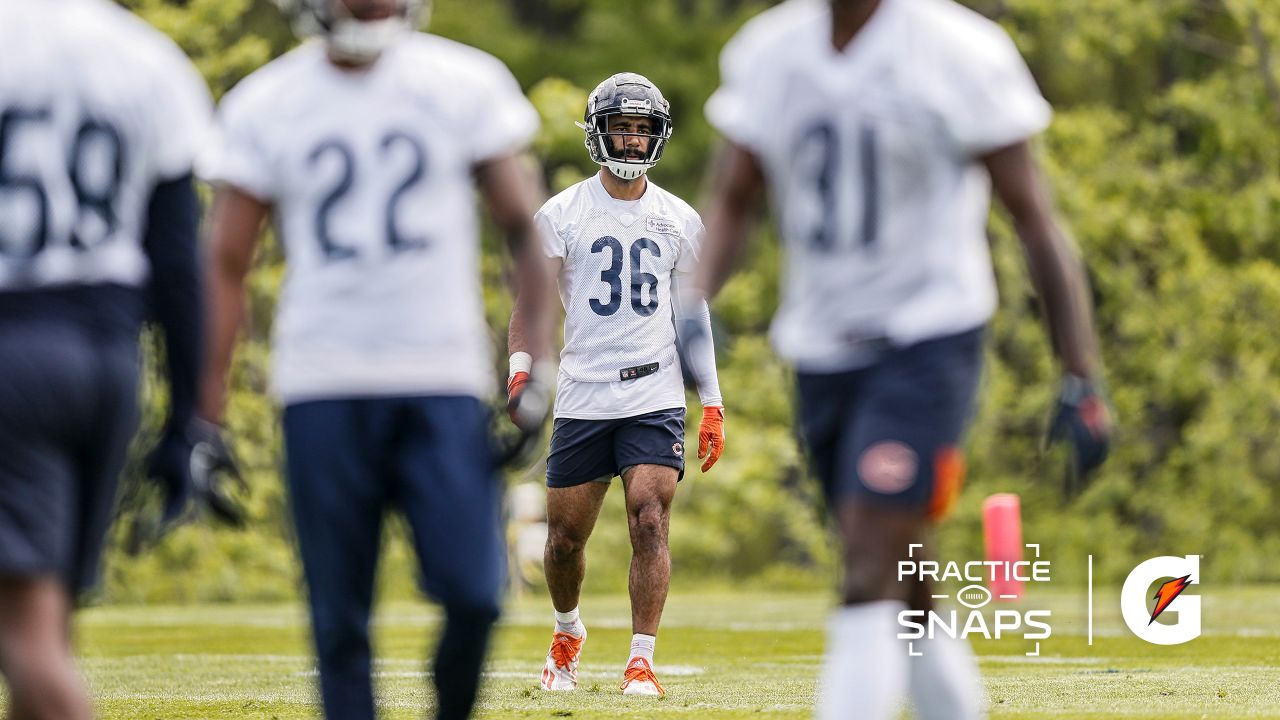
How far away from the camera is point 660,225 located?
8570 millimetres

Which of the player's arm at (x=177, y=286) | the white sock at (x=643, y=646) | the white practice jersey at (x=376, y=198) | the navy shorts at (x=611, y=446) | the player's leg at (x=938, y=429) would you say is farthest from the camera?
the navy shorts at (x=611, y=446)

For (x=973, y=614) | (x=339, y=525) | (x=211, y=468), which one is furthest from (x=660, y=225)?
(x=973, y=614)

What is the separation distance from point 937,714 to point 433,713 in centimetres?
116

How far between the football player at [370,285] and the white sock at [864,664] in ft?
2.59

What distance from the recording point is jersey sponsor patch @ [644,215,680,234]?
855 centimetres

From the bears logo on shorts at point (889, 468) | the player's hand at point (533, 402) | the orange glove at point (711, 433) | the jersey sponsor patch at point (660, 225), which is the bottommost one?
the orange glove at point (711, 433)

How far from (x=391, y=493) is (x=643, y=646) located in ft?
11.3

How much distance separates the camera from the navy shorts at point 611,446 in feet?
27.6

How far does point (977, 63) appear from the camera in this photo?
4.65 metres

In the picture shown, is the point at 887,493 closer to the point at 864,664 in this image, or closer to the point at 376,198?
the point at 864,664

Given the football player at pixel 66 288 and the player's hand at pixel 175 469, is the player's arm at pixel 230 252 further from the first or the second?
the football player at pixel 66 288

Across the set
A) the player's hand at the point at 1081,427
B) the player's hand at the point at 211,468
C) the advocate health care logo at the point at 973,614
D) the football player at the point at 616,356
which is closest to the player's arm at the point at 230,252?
the player's hand at the point at 211,468

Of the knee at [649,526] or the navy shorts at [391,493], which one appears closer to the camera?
the navy shorts at [391,493]

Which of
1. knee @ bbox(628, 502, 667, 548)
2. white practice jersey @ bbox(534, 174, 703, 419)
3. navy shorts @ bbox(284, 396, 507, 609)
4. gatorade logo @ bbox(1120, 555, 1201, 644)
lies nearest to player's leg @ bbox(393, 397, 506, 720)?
navy shorts @ bbox(284, 396, 507, 609)
